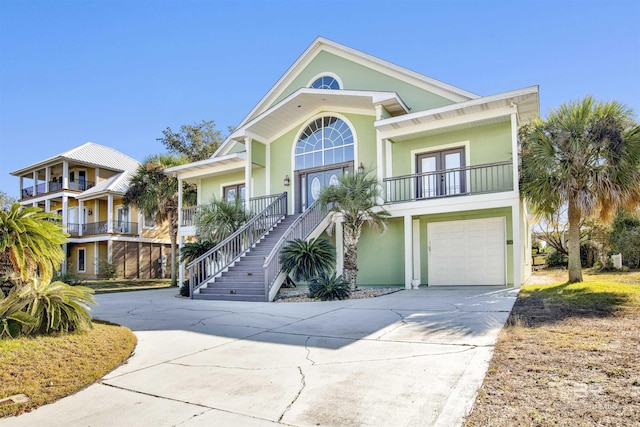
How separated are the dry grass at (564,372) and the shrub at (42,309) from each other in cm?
544

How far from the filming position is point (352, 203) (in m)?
12.3

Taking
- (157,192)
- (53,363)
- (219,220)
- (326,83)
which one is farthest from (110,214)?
(53,363)

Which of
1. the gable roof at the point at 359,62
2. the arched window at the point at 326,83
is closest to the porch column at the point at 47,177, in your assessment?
the gable roof at the point at 359,62

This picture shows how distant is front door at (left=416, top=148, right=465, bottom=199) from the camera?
45.7ft

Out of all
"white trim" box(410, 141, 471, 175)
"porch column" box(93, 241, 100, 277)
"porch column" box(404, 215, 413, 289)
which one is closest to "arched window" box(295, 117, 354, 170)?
"white trim" box(410, 141, 471, 175)

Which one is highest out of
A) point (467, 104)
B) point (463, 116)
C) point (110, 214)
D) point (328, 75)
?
point (328, 75)

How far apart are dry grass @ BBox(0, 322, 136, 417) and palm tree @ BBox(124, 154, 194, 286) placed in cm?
1623

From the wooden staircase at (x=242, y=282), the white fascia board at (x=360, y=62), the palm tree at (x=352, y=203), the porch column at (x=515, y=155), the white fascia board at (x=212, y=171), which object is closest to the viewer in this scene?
the wooden staircase at (x=242, y=282)

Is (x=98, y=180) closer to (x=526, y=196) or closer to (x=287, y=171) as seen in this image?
(x=287, y=171)

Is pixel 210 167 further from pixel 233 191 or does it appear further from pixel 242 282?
pixel 242 282

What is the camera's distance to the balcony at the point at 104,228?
3041 cm

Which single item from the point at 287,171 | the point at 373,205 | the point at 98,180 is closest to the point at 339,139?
the point at 287,171

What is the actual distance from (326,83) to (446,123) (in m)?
5.94

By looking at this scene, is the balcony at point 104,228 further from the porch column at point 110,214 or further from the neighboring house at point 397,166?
the neighboring house at point 397,166
